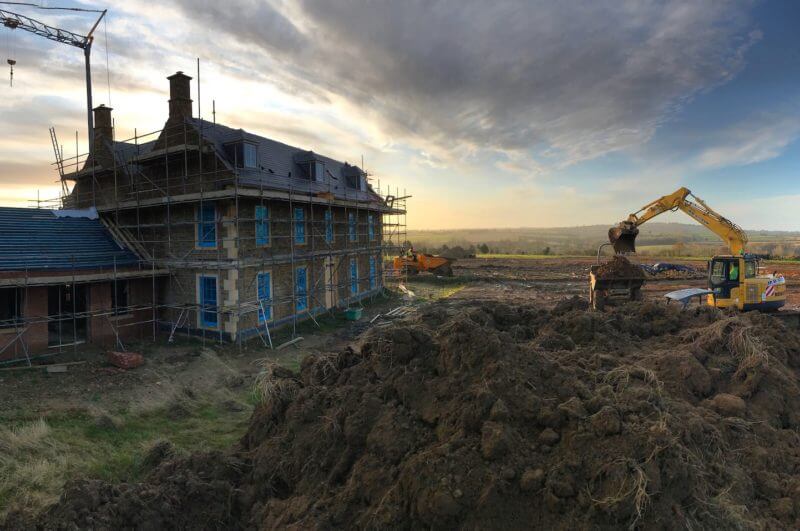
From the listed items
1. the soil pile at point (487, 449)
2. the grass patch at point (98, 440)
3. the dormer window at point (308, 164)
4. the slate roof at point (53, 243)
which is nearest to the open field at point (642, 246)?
the dormer window at point (308, 164)

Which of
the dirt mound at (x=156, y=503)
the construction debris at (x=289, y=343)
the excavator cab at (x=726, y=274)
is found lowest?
the construction debris at (x=289, y=343)

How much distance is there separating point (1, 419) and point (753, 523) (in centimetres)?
1262

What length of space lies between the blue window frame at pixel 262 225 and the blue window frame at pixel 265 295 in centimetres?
128

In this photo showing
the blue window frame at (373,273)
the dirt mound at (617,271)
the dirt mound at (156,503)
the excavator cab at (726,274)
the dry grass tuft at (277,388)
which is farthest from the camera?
the blue window frame at (373,273)

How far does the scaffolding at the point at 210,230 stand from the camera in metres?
15.7

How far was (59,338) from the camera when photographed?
13.8 m

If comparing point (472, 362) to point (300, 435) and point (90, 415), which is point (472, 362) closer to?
point (300, 435)

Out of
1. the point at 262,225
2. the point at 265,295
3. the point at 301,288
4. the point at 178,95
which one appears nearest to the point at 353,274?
the point at 301,288

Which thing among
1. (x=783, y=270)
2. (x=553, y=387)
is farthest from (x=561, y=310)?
(x=783, y=270)

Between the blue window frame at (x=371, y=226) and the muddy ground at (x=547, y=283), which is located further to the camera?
the muddy ground at (x=547, y=283)

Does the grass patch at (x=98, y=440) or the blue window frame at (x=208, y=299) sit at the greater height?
the blue window frame at (x=208, y=299)

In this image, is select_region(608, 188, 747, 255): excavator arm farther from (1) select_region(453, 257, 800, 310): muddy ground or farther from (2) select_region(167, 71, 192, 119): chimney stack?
(2) select_region(167, 71, 192, 119): chimney stack

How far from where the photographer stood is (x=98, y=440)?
27.9ft

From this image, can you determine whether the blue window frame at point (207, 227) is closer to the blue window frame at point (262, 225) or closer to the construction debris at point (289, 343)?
the blue window frame at point (262, 225)
